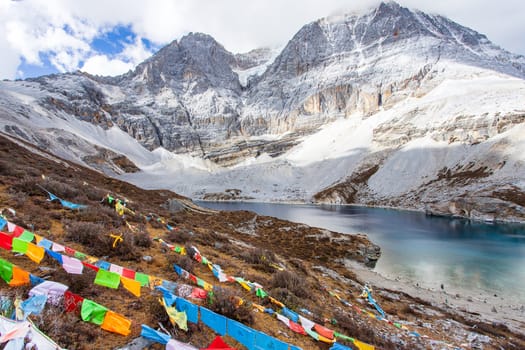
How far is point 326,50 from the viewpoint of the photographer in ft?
640

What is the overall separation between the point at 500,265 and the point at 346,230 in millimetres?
18391

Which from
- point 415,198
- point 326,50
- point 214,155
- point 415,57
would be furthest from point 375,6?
point 415,198

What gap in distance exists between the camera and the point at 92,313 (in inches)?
149

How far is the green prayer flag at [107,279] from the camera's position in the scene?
188 inches

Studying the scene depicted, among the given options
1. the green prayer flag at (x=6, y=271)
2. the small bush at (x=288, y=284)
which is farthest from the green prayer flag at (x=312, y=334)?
the green prayer flag at (x=6, y=271)

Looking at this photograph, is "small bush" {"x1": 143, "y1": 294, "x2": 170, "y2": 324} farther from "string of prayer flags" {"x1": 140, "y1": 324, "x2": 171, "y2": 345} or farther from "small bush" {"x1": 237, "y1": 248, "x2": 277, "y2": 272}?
"small bush" {"x1": 237, "y1": 248, "x2": 277, "y2": 272}

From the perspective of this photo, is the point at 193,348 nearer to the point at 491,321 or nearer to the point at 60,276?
the point at 60,276

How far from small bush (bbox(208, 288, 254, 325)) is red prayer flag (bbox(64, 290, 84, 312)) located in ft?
6.24

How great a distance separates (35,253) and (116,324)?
2.63 m

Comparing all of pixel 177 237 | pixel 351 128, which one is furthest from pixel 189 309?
pixel 351 128

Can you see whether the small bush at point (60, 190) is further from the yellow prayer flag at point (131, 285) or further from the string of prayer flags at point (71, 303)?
the string of prayer flags at point (71, 303)

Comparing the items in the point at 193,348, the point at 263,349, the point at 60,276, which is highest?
the point at 60,276

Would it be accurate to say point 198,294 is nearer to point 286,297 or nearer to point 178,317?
point 178,317

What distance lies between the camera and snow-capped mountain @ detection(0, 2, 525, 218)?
78.2 metres
